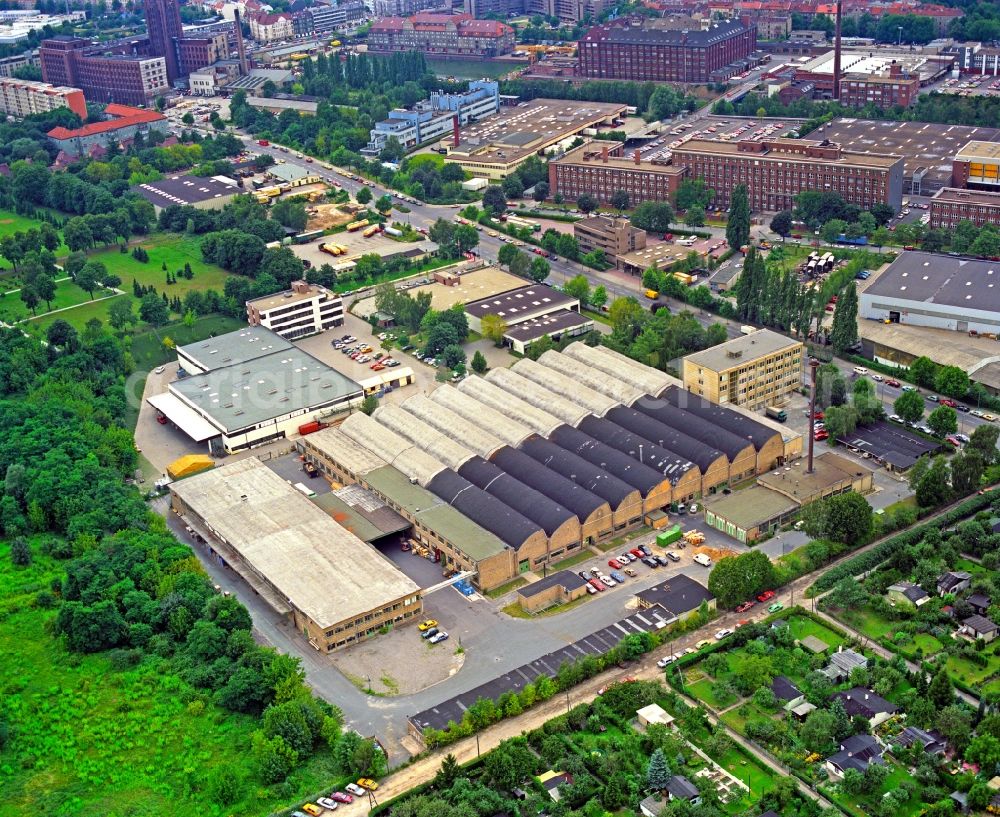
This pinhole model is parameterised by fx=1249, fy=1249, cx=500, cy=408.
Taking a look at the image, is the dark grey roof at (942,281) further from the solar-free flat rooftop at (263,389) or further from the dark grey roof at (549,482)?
the solar-free flat rooftop at (263,389)

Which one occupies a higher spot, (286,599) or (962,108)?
(962,108)

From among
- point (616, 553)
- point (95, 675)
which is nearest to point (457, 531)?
point (616, 553)

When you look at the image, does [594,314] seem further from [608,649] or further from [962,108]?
[962,108]

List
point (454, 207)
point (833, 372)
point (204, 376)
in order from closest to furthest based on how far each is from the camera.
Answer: point (833, 372)
point (204, 376)
point (454, 207)

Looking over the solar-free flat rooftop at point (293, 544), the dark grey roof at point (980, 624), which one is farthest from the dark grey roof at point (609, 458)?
the dark grey roof at point (980, 624)

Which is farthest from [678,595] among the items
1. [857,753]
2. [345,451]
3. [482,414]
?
[345,451]

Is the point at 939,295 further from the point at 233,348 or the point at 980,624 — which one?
the point at 233,348

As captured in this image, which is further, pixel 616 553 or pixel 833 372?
pixel 833 372
